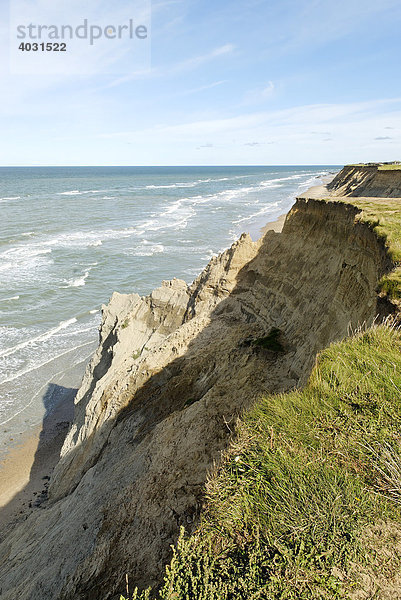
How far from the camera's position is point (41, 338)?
93.5 feet

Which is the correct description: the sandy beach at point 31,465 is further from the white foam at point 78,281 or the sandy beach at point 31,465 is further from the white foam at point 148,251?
the white foam at point 148,251

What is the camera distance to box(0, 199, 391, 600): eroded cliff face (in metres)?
7.70

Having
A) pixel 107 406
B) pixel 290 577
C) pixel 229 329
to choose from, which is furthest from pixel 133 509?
pixel 229 329

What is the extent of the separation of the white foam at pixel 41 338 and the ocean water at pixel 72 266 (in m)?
0.07

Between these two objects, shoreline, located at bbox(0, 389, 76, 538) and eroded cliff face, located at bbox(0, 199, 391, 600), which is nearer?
eroded cliff face, located at bbox(0, 199, 391, 600)

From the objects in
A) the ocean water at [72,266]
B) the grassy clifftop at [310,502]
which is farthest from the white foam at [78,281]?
the grassy clifftop at [310,502]

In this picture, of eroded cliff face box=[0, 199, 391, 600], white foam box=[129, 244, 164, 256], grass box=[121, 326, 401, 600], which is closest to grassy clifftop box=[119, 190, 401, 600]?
grass box=[121, 326, 401, 600]

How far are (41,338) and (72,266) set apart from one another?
17126 mm

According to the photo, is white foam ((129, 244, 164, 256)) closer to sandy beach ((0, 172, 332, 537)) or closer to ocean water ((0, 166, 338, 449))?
ocean water ((0, 166, 338, 449))

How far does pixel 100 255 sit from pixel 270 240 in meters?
33.8

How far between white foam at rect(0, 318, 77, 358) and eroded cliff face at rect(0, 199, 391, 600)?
411 inches

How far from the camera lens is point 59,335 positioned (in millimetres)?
28953

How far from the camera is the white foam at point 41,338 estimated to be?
26.6 m

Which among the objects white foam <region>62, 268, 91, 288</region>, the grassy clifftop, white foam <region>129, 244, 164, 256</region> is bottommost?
white foam <region>62, 268, 91, 288</region>
